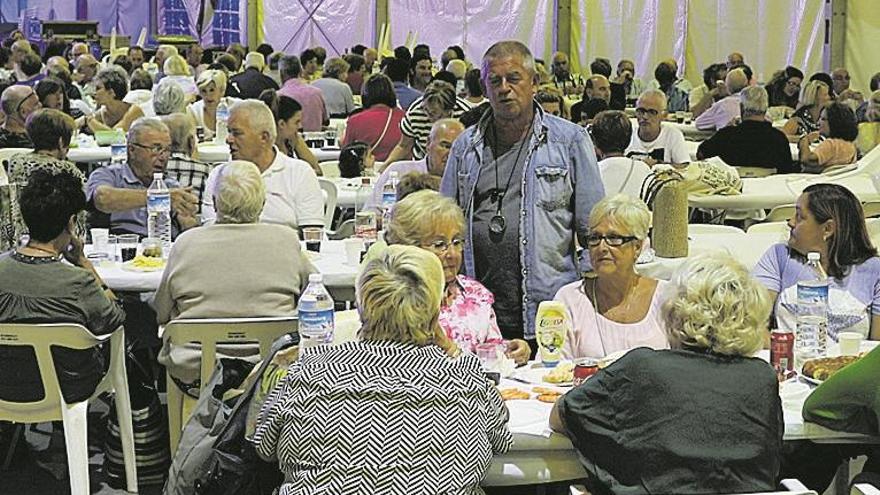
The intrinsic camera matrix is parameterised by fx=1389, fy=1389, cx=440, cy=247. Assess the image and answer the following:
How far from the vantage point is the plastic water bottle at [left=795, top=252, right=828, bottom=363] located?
4109 mm

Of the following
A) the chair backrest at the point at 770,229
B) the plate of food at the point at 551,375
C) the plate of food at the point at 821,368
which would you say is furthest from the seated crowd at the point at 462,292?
the chair backrest at the point at 770,229

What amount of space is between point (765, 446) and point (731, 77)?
33.4 ft

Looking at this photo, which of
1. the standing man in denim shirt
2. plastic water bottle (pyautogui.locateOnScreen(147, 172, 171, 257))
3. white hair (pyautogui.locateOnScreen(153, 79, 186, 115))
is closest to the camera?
the standing man in denim shirt

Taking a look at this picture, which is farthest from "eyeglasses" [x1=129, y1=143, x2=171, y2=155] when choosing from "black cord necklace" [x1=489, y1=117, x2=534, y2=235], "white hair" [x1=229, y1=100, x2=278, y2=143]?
"black cord necklace" [x1=489, y1=117, x2=534, y2=235]

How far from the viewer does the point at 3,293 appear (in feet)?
14.9

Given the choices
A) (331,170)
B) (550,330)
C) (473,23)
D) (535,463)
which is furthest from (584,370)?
(473,23)

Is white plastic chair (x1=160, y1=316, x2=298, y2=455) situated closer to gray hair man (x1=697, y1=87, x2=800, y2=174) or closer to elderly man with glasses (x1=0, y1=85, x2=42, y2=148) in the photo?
elderly man with glasses (x1=0, y1=85, x2=42, y2=148)

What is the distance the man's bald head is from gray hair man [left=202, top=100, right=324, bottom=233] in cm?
744

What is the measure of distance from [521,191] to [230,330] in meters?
1.08

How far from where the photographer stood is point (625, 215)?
4234 millimetres

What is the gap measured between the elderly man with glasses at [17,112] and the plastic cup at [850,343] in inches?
247

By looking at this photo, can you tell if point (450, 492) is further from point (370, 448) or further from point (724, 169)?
point (724, 169)

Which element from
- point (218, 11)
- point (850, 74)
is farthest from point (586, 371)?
point (218, 11)

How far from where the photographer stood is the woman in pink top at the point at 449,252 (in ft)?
14.0
